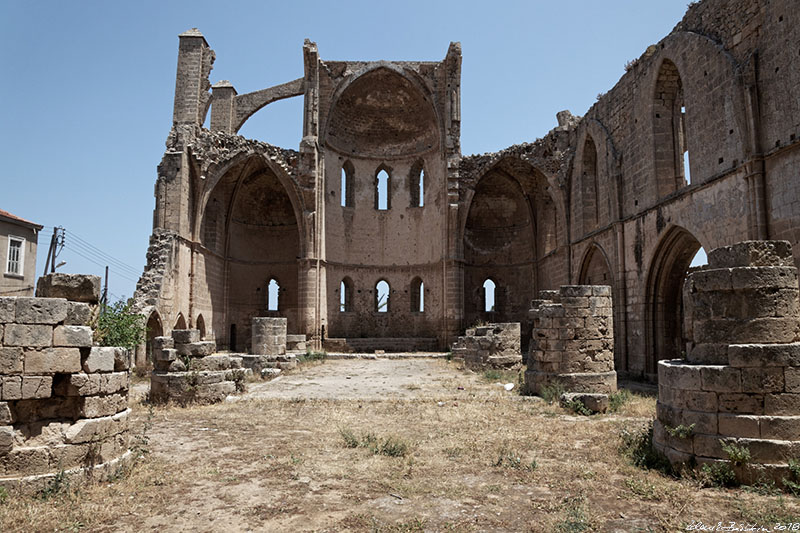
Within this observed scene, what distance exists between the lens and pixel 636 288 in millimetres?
14656

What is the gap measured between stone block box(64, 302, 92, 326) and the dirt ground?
143 cm

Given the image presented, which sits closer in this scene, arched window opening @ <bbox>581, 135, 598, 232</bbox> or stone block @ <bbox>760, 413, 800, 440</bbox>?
stone block @ <bbox>760, 413, 800, 440</bbox>

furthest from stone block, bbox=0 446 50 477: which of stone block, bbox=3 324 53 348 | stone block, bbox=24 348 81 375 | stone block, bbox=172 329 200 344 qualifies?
stone block, bbox=172 329 200 344

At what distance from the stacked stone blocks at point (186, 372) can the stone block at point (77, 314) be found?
4.43 meters

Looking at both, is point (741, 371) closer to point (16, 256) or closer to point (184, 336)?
point (184, 336)

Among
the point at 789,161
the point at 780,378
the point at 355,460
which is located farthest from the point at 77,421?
the point at 789,161

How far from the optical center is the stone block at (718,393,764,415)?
4863 mm

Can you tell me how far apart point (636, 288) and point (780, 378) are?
10.2m

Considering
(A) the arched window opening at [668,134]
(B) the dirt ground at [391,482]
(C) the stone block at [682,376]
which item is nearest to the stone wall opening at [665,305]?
(A) the arched window opening at [668,134]

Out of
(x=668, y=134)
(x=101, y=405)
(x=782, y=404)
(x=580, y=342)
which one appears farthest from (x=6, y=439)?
(x=668, y=134)

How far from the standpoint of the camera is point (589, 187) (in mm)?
18781

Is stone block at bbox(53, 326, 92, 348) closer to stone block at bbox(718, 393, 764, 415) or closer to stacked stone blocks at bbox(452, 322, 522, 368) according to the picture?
stone block at bbox(718, 393, 764, 415)

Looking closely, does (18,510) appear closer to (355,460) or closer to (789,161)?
(355,460)

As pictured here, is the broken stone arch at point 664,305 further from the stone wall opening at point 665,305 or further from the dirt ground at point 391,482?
the dirt ground at point 391,482
